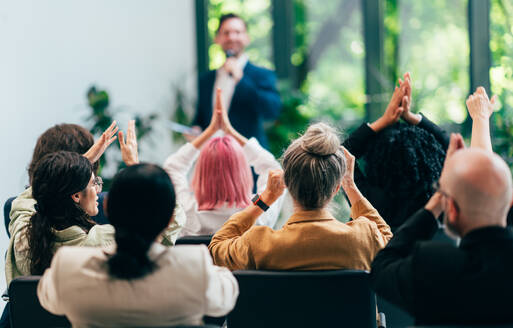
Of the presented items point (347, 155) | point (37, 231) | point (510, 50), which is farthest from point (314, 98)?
point (37, 231)

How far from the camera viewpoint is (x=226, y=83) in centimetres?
439

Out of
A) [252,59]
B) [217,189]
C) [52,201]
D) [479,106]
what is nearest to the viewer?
[52,201]

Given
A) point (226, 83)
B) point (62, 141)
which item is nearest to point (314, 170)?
point (62, 141)

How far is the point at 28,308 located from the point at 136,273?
55 centimetres

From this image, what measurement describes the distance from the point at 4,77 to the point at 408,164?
2.19 metres

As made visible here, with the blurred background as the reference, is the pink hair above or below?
below

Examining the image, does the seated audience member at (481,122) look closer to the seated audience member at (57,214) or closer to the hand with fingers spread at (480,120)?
the hand with fingers spread at (480,120)

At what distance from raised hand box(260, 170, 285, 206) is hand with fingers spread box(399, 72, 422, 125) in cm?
70

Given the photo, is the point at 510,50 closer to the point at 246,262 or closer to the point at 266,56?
the point at 266,56

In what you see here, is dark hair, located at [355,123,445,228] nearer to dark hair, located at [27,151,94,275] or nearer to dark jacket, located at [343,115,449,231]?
dark jacket, located at [343,115,449,231]

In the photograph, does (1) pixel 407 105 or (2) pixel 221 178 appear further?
(2) pixel 221 178

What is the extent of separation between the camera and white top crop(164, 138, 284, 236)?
7.71 feet

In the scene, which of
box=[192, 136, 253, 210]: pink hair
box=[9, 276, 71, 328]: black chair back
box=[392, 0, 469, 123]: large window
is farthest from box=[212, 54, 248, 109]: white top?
box=[9, 276, 71, 328]: black chair back

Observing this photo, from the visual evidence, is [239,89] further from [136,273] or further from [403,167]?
[136,273]
